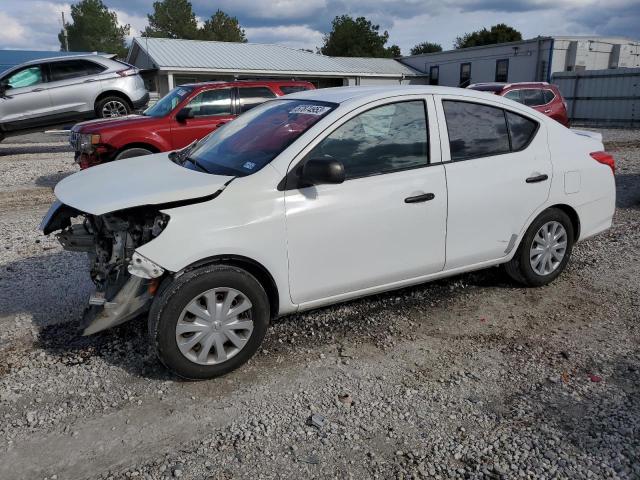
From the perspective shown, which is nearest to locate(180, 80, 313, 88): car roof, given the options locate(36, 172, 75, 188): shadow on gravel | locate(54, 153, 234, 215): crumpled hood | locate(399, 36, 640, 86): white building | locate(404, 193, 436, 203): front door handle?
locate(36, 172, 75, 188): shadow on gravel

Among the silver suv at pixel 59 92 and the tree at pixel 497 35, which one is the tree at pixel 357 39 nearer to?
the tree at pixel 497 35

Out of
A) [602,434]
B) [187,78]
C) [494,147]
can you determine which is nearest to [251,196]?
[494,147]

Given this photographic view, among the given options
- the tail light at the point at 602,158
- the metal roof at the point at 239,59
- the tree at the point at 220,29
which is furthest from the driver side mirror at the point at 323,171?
the tree at the point at 220,29

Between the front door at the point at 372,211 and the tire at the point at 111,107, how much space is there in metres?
10.6

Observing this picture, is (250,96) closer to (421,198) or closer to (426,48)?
(421,198)

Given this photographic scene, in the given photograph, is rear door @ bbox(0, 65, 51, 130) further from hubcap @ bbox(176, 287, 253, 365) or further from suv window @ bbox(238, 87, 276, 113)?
hubcap @ bbox(176, 287, 253, 365)

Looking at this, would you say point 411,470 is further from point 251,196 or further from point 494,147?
point 494,147

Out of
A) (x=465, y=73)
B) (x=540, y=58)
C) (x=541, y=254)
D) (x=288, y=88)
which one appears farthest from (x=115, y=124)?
(x=465, y=73)

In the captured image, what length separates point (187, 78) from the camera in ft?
102

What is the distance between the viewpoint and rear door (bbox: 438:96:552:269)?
398 cm

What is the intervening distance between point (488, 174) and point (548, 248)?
41.5 inches

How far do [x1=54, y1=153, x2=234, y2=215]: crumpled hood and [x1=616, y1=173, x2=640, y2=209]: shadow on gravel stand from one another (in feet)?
23.0

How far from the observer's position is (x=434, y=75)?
1543 inches

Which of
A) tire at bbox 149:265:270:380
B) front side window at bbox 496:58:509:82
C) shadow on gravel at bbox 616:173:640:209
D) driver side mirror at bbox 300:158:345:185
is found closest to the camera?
tire at bbox 149:265:270:380
